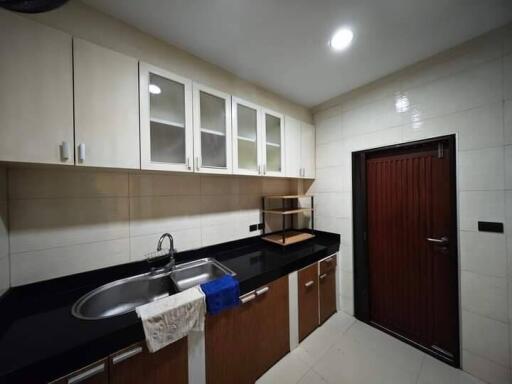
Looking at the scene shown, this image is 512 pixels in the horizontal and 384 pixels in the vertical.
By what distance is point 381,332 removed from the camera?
70.9 inches

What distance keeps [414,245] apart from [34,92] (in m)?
2.67

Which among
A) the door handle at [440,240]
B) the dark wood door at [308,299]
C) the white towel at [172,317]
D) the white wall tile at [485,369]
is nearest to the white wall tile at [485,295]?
the door handle at [440,240]

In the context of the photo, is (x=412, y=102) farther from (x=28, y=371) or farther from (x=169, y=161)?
(x=28, y=371)

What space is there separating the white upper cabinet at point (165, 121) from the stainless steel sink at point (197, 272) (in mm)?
752

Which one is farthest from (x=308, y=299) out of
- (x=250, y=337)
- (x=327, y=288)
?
(x=250, y=337)

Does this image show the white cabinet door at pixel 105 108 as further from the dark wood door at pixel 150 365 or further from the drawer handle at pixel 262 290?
the drawer handle at pixel 262 290

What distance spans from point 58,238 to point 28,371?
2.34 ft

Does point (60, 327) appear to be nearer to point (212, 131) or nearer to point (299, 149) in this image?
point (212, 131)

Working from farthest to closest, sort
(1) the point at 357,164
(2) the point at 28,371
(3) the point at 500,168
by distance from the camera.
A: (1) the point at 357,164 → (3) the point at 500,168 → (2) the point at 28,371

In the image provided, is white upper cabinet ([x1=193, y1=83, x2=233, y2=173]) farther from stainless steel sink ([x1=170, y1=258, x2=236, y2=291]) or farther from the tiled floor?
the tiled floor

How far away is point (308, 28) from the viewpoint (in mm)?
1216

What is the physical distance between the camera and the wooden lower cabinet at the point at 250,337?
111cm

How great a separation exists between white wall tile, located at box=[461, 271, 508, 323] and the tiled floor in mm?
502

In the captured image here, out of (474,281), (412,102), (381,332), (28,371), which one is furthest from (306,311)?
(412,102)
